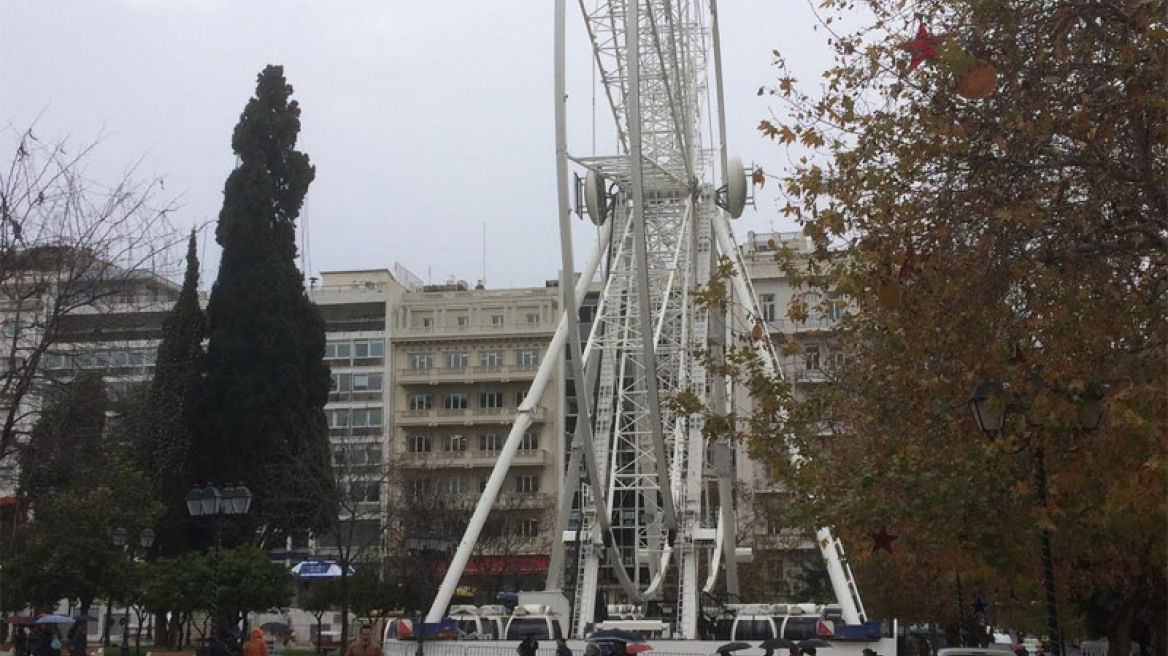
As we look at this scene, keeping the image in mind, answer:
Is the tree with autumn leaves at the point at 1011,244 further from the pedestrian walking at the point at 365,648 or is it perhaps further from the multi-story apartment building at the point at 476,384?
the multi-story apartment building at the point at 476,384

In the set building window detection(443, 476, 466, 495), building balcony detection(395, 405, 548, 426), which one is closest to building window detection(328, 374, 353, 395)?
building balcony detection(395, 405, 548, 426)

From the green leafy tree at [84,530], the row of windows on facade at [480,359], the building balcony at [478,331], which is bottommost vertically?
the green leafy tree at [84,530]

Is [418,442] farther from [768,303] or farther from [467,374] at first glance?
[768,303]

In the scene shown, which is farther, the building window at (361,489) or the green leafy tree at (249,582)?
the building window at (361,489)

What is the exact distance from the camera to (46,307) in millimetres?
19125

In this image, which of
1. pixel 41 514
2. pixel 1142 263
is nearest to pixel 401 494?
pixel 41 514

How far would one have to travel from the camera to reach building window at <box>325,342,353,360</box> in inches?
3095

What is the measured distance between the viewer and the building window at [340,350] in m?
78.6

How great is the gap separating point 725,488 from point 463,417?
124 ft

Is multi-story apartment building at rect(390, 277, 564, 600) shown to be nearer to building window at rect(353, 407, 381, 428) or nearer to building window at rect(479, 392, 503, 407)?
building window at rect(479, 392, 503, 407)

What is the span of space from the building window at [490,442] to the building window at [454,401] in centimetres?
189

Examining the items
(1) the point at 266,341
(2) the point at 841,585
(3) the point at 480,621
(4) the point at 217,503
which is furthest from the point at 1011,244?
(1) the point at 266,341

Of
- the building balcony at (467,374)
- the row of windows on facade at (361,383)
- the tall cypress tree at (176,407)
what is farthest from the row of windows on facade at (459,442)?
the tall cypress tree at (176,407)

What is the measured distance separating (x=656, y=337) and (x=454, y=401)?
3982cm
